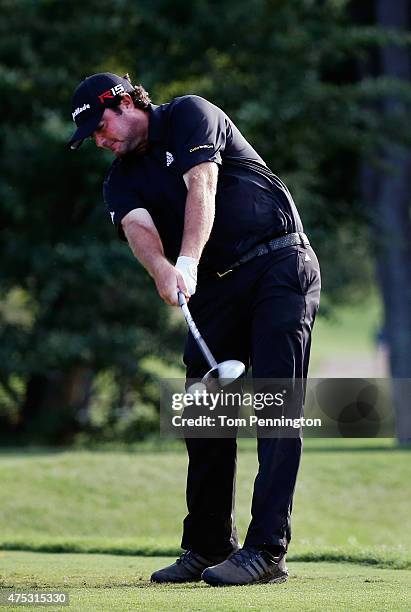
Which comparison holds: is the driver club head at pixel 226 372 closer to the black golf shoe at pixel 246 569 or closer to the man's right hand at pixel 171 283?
the man's right hand at pixel 171 283

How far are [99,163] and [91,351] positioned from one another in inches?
102

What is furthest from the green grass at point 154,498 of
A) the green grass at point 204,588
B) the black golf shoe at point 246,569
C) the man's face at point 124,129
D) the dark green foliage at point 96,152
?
the man's face at point 124,129

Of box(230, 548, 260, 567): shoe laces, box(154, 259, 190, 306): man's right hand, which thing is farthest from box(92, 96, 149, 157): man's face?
box(230, 548, 260, 567): shoe laces

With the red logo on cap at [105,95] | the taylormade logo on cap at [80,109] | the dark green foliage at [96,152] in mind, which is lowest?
the taylormade logo on cap at [80,109]

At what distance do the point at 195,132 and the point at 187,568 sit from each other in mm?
2025

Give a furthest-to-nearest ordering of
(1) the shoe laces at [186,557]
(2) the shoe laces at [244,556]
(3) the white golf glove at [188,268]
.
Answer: (1) the shoe laces at [186,557]
(2) the shoe laces at [244,556]
(3) the white golf glove at [188,268]

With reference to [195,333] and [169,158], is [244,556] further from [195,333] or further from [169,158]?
[169,158]

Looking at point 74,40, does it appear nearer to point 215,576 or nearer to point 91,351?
point 91,351

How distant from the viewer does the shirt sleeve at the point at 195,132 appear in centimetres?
556

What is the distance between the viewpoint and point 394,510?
41.2 feet

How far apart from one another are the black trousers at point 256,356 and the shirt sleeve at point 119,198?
49cm

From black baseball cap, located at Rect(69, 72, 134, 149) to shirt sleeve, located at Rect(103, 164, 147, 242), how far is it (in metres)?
0.26


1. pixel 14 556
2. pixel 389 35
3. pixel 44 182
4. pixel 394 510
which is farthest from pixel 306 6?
pixel 14 556

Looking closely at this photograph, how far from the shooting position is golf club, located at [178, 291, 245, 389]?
17.3ft
